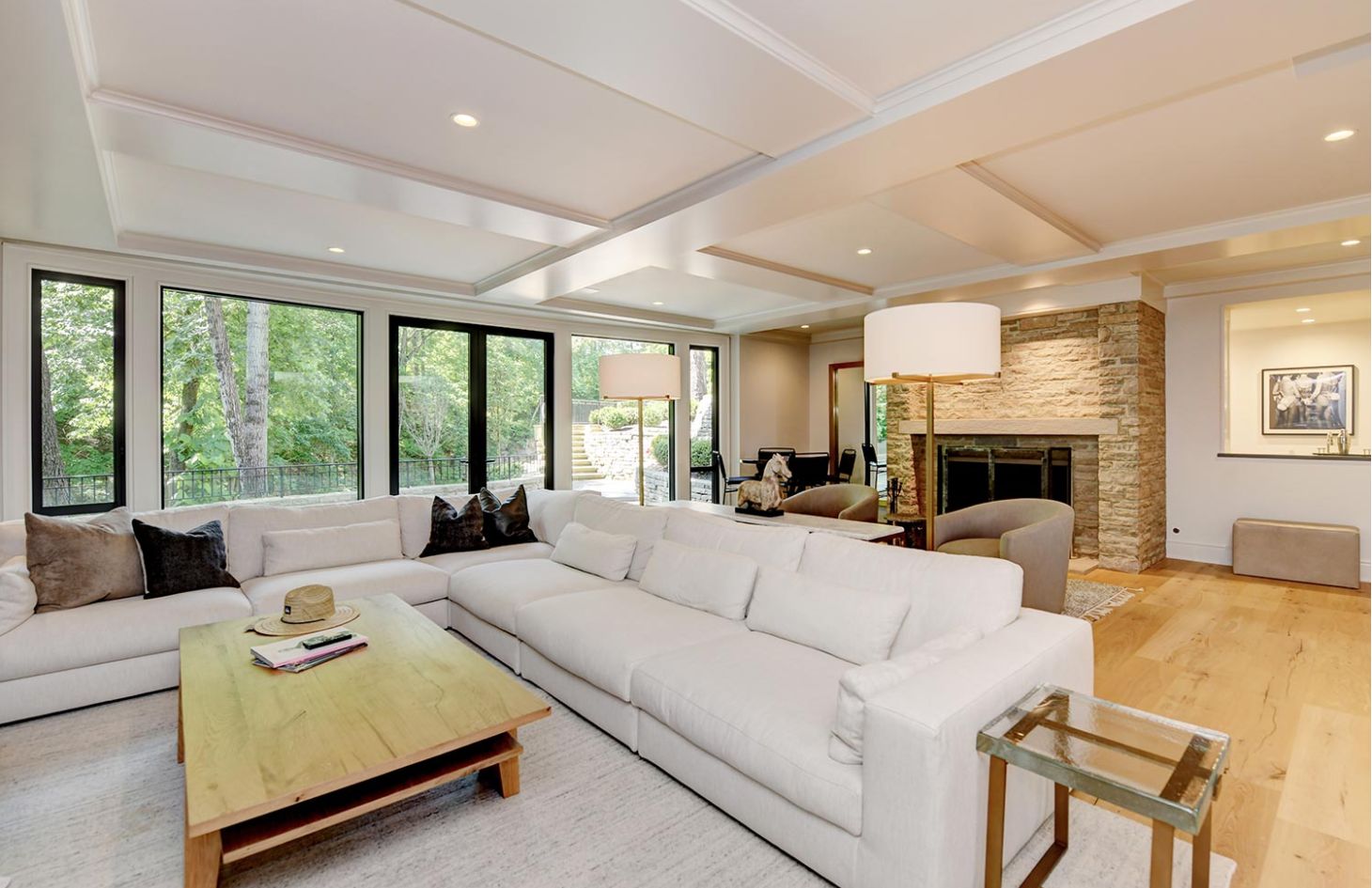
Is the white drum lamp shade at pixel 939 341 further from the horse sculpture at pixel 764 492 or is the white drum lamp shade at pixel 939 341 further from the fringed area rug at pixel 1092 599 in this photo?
the fringed area rug at pixel 1092 599

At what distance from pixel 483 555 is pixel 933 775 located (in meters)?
3.44

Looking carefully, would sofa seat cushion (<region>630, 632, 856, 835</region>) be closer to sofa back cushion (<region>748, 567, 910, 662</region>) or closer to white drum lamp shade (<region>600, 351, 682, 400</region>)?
sofa back cushion (<region>748, 567, 910, 662</region>)

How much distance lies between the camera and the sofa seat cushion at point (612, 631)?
2.49m

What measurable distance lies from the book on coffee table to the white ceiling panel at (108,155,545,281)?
2452 millimetres

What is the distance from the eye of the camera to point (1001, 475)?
6891 millimetres

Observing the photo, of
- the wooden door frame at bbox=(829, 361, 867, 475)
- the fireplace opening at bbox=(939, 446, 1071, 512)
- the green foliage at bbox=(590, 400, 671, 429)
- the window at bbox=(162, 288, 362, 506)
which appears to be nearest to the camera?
the window at bbox=(162, 288, 362, 506)

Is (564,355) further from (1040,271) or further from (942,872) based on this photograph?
(942,872)

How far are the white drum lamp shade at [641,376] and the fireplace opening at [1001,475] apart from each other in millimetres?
3813

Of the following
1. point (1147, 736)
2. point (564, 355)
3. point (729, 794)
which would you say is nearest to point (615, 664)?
point (729, 794)

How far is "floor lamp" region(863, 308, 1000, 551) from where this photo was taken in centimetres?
235

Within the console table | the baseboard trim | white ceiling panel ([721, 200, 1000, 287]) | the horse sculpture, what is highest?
white ceiling panel ([721, 200, 1000, 287])

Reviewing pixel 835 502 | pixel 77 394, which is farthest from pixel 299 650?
pixel 835 502

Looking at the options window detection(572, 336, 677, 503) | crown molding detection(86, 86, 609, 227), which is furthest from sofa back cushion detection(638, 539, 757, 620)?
window detection(572, 336, 677, 503)

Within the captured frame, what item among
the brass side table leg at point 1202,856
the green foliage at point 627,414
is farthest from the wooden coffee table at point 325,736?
the green foliage at point 627,414
